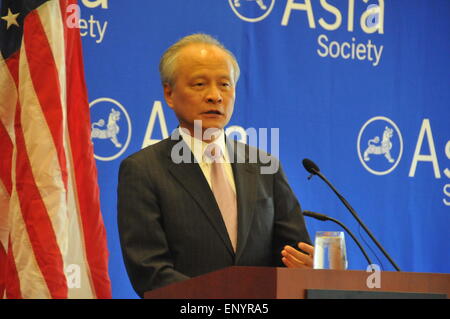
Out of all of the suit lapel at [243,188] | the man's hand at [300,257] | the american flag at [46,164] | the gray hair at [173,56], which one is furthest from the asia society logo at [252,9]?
the man's hand at [300,257]

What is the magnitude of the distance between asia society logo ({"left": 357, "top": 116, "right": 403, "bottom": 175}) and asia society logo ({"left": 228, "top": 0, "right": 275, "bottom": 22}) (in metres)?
0.97

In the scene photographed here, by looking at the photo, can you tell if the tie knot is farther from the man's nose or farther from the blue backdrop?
the blue backdrop

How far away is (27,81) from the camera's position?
335 cm

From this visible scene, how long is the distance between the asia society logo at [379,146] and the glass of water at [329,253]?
2689 millimetres

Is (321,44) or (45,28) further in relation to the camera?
(321,44)

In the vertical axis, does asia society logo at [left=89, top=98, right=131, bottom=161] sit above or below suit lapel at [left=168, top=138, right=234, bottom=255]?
above

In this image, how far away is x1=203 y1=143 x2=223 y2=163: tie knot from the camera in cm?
298

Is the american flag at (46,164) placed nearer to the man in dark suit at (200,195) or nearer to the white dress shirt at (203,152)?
the man in dark suit at (200,195)

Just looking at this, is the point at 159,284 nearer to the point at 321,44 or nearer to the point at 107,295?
the point at 107,295

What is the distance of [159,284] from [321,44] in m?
2.64

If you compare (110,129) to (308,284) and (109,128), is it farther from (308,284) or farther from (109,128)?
(308,284)

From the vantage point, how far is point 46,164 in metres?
3.27

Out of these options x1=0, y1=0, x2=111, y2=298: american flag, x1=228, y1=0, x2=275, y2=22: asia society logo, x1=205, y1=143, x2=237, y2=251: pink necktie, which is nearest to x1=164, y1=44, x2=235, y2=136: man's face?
x1=205, y1=143, x2=237, y2=251: pink necktie
